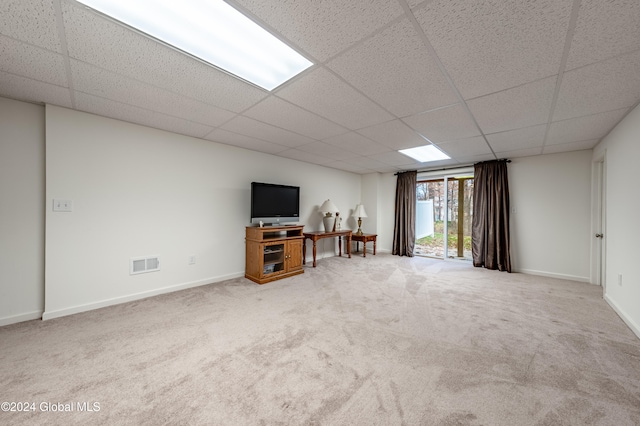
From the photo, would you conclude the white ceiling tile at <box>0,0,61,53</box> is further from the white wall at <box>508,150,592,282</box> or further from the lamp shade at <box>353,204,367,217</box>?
the white wall at <box>508,150,592,282</box>

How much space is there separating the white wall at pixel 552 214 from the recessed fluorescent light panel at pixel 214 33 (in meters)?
4.82

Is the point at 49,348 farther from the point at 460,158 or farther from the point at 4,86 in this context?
the point at 460,158

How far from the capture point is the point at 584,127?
9.22ft

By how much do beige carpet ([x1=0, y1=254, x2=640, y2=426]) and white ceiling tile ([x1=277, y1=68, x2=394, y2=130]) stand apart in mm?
2168

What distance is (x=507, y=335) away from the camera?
2115 mm

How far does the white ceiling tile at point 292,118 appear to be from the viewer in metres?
2.34

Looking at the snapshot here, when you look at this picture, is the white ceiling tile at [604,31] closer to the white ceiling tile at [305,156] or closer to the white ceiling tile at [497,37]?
the white ceiling tile at [497,37]

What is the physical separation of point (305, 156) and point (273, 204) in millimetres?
1152

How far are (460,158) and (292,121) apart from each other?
3.48 metres

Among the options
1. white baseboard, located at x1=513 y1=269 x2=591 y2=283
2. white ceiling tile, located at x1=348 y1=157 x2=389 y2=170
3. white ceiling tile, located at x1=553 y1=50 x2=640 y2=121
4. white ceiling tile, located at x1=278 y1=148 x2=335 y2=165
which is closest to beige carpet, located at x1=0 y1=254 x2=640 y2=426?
white baseboard, located at x1=513 y1=269 x2=591 y2=283

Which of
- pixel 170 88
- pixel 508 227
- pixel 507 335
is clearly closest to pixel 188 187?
pixel 170 88

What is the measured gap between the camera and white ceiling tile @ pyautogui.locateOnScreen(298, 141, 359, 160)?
3.71 meters

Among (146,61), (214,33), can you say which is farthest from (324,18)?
(146,61)

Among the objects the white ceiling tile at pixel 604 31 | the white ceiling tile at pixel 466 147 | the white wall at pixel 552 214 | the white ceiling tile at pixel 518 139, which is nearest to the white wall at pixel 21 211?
the white ceiling tile at pixel 604 31
